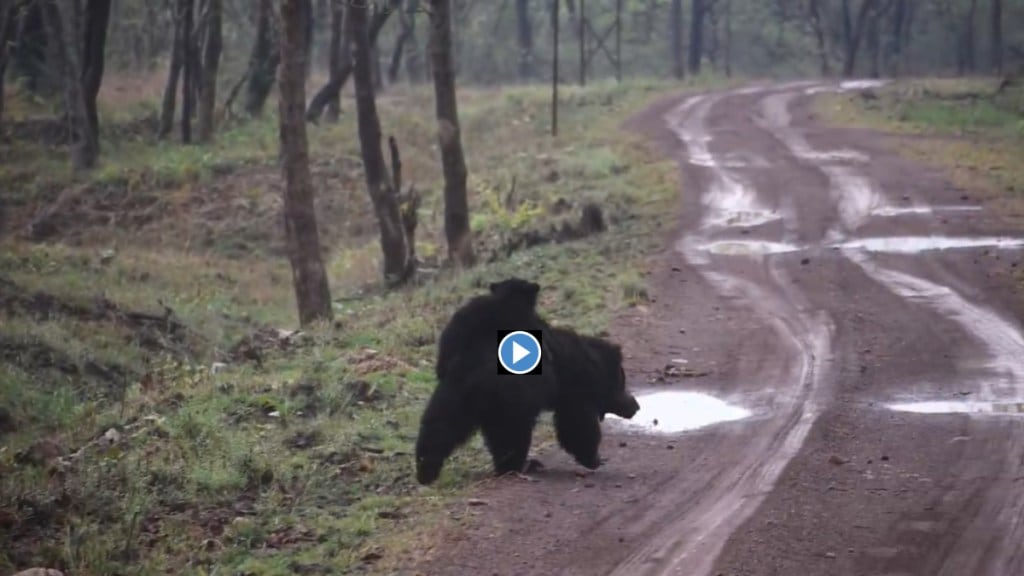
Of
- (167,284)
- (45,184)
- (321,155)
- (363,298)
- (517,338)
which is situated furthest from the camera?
(321,155)

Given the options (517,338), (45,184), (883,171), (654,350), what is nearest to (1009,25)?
(883,171)

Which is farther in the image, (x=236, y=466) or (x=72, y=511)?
(x=236, y=466)

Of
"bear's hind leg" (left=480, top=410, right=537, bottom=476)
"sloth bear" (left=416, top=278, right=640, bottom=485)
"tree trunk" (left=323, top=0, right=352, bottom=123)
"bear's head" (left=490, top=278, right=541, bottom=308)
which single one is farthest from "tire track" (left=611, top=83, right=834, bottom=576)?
"tree trunk" (left=323, top=0, right=352, bottom=123)

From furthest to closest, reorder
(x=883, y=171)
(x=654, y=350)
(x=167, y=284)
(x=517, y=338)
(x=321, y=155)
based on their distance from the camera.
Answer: (x=321, y=155) < (x=883, y=171) < (x=167, y=284) < (x=654, y=350) < (x=517, y=338)

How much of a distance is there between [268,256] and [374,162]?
8.93 m

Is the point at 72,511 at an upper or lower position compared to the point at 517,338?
lower

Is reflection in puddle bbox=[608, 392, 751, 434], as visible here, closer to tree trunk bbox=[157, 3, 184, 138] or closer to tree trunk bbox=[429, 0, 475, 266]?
tree trunk bbox=[429, 0, 475, 266]

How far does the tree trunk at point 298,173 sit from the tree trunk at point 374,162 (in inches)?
127

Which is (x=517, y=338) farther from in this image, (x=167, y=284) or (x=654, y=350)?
(x=167, y=284)

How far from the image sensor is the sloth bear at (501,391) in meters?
8.77

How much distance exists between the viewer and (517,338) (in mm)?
8836

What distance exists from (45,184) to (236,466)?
26.3m

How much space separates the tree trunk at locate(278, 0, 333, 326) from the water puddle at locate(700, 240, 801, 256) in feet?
20.8

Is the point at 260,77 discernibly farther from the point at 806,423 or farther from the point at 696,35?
the point at 806,423
